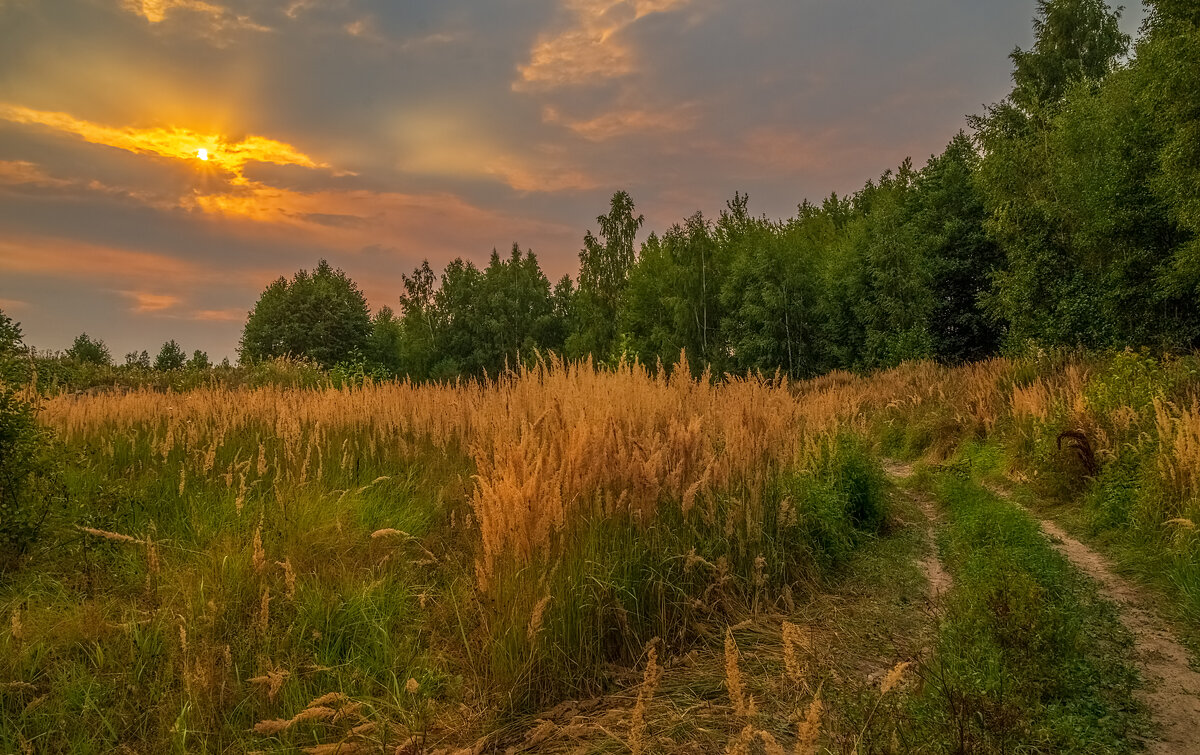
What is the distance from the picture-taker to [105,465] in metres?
6.31

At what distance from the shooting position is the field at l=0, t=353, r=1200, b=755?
9.71 ft

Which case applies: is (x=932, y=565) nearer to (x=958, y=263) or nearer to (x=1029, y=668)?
(x=1029, y=668)

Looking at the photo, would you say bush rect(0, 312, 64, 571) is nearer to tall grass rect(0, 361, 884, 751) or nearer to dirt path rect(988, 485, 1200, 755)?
tall grass rect(0, 361, 884, 751)

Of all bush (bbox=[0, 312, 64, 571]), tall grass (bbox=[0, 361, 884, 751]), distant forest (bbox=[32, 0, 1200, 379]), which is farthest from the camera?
distant forest (bbox=[32, 0, 1200, 379])

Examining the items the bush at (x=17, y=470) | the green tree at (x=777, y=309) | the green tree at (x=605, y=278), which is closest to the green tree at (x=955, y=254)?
the green tree at (x=777, y=309)

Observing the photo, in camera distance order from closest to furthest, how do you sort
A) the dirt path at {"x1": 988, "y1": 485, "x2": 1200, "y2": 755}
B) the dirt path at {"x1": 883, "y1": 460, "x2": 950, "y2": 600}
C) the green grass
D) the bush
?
the green grass → the dirt path at {"x1": 988, "y1": 485, "x2": 1200, "y2": 755} → the bush → the dirt path at {"x1": 883, "y1": 460, "x2": 950, "y2": 600}

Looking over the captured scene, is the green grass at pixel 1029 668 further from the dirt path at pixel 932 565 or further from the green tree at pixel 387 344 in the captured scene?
the green tree at pixel 387 344

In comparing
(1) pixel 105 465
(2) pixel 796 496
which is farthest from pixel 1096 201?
(1) pixel 105 465

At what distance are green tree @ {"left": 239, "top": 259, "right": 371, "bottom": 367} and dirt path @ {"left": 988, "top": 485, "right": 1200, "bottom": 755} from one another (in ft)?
157

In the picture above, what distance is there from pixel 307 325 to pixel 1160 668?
52885 mm

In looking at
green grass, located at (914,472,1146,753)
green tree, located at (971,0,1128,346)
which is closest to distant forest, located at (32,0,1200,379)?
green tree, located at (971,0,1128,346)

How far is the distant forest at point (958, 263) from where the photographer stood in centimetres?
2175

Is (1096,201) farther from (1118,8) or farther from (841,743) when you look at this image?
(841,743)

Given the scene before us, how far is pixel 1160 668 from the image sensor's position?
3.93 m
